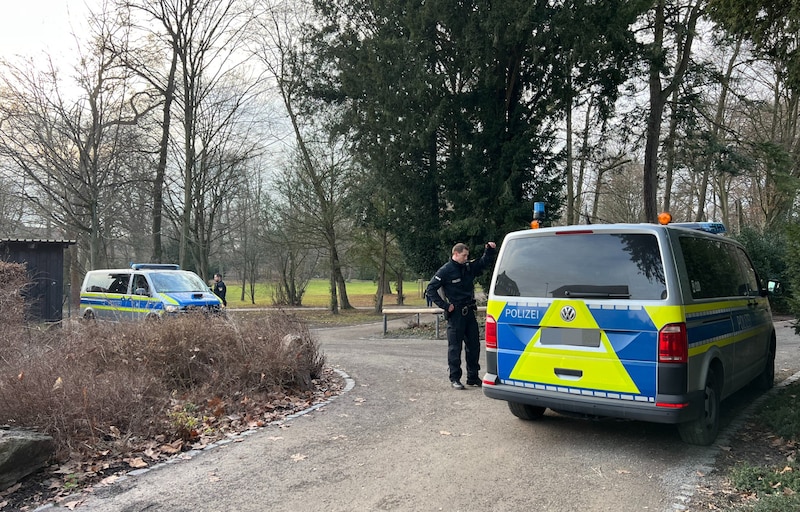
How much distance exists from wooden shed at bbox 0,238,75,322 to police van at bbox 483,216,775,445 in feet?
43.6

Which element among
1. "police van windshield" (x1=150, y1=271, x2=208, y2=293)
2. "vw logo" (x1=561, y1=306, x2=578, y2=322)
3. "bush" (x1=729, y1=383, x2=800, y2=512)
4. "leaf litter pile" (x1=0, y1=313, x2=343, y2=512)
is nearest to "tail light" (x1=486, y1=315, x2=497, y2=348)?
→ "vw logo" (x1=561, y1=306, x2=578, y2=322)

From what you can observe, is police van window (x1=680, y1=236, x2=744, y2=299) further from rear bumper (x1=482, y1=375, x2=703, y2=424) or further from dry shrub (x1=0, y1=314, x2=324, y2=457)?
dry shrub (x1=0, y1=314, x2=324, y2=457)

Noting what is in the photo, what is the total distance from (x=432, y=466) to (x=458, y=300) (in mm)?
3215

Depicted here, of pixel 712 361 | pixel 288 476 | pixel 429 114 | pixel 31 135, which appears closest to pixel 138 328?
pixel 288 476

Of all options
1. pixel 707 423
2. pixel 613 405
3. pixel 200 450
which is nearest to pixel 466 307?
pixel 613 405

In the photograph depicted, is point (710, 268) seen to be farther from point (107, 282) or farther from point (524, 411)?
point (107, 282)

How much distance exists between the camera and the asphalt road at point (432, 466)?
3.91m

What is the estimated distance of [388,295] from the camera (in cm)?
4519

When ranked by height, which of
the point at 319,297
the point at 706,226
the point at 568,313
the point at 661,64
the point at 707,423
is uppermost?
the point at 661,64

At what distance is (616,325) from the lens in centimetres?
462

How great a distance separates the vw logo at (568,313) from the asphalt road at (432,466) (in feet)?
3.90

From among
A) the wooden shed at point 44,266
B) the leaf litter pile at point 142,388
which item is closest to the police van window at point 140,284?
the wooden shed at point 44,266

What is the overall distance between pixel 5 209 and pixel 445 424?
27.6 metres

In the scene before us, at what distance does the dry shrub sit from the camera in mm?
4957
